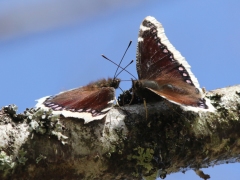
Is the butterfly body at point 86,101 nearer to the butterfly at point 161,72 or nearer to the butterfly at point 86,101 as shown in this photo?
the butterfly at point 86,101

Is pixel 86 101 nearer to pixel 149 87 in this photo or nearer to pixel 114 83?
pixel 114 83

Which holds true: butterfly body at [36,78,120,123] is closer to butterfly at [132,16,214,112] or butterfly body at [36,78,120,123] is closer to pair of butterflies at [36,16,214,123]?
pair of butterflies at [36,16,214,123]

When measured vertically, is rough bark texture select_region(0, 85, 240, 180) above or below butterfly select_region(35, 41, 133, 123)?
below

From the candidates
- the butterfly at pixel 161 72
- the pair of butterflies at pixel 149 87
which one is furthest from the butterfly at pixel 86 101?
the butterfly at pixel 161 72

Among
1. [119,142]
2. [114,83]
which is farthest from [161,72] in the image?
[119,142]

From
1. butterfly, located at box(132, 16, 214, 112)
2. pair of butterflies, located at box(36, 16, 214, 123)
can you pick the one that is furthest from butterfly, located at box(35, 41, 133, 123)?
butterfly, located at box(132, 16, 214, 112)

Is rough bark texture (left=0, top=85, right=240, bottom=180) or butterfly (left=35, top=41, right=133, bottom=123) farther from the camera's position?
butterfly (left=35, top=41, right=133, bottom=123)

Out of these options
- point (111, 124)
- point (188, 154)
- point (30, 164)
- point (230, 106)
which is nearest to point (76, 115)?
point (111, 124)

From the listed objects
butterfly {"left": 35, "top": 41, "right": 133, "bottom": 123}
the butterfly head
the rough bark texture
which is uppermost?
the butterfly head
